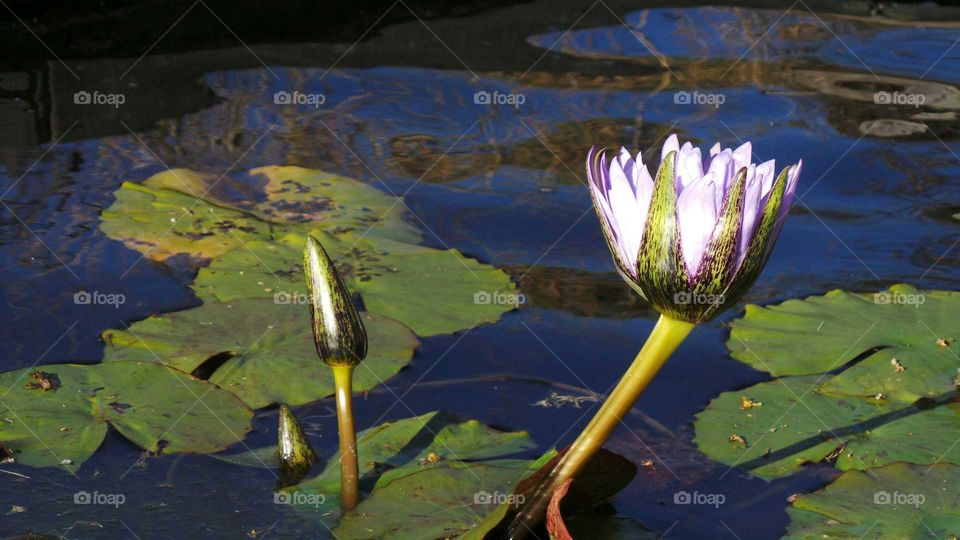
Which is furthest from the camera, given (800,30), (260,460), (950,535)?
(800,30)

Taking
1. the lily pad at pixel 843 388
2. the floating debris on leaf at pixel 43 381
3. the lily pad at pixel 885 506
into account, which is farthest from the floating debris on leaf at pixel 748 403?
the floating debris on leaf at pixel 43 381

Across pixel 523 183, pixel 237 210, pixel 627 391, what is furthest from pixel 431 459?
pixel 523 183

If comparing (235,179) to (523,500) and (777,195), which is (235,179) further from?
(777,195)

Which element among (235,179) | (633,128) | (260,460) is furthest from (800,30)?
(260,460)

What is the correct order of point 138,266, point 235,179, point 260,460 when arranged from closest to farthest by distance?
1. point 260,460
2. point 138,266
3. point 235,179

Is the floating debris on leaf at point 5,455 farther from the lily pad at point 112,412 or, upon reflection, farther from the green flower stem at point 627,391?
the green flower stem at point 627,391

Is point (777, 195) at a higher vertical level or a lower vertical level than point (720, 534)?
higher

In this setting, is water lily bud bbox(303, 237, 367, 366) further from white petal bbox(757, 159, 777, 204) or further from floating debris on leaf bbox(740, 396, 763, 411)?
floating debris on leaf bbox(740, 396, 763, 411)
